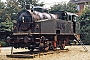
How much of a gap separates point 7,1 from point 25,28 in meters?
25.8

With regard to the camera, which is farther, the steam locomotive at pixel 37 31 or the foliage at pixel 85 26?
the foliage at pixel 85 26

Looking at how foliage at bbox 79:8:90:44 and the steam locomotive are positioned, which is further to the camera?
foliage at bbox 79:8:90:44

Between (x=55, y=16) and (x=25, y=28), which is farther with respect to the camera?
(x=55, y=16)

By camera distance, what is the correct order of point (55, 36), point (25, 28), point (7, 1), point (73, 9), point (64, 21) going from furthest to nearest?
1. point (73, 9)
2. point (7, 1)
3. point (64, 21)
4. point (55, 36)
5. point (25, 28)

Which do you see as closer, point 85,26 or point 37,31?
point 37,31

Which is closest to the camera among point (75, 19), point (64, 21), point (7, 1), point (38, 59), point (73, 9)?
point (38, 59)

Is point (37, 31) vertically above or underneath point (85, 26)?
above

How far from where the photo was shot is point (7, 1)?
1679 inches

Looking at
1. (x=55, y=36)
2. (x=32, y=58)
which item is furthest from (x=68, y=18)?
(x=32, y=58)

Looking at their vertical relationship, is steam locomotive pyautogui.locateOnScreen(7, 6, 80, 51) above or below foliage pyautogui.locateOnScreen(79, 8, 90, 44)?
above

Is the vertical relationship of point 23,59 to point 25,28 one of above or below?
below

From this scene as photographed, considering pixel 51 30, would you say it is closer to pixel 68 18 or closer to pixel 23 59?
pixel 68 18

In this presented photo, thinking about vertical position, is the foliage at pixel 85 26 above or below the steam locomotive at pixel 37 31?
below

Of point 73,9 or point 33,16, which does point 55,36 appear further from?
point 73,9
